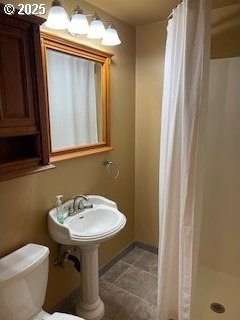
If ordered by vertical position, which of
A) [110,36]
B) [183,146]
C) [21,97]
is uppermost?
[110,36]

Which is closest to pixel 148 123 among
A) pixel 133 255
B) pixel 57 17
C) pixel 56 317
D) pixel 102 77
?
pixel 102 77

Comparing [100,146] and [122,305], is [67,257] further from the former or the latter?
[100,146]

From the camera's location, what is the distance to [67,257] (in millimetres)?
1818

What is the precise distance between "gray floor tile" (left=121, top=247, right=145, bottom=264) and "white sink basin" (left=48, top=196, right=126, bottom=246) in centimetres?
88

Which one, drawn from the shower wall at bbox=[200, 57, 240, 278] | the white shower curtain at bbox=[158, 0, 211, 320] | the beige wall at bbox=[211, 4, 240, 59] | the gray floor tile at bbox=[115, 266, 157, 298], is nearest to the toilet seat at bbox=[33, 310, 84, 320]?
the white shower curtain at bbox=[158, 0, 211, 320]

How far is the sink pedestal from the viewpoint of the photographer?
1.77 metres

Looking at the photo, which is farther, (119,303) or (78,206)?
(119,303)

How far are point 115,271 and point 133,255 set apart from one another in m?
0.33

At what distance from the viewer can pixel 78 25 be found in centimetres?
162

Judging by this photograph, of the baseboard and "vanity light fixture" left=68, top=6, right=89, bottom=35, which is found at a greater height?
"vanity light fixture" left=68, top=6, right=89, bottom=35

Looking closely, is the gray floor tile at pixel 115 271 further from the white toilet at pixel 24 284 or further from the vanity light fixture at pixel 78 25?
the vanity light fixture at pixel 78 25

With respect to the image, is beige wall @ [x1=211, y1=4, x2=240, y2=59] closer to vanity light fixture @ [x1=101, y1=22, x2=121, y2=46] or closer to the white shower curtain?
the white shower curtain

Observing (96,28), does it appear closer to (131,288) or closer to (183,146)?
(183,146)

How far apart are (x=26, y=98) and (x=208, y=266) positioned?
2129mm
